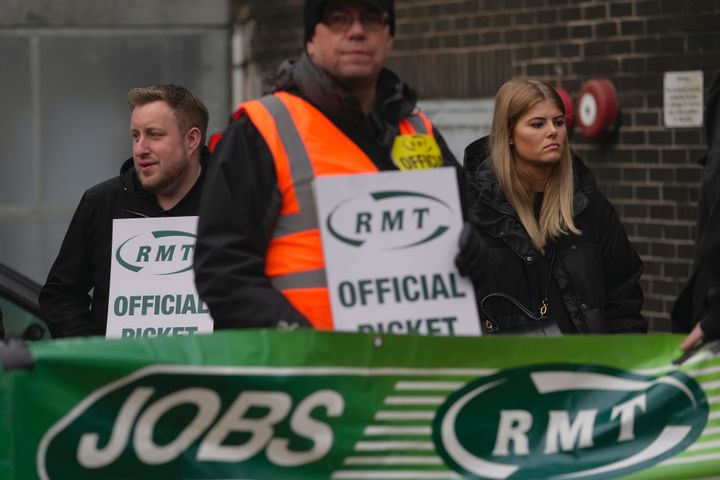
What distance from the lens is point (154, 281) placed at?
6.18 meters

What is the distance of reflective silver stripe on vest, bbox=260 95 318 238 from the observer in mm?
4469

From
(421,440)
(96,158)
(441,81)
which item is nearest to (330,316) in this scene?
(421,440)

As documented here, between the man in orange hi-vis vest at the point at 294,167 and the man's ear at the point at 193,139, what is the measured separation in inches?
67.8

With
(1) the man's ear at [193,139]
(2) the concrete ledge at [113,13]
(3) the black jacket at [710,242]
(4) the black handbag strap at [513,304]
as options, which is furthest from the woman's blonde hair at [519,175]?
(2) the concrete ledge at [113,13]

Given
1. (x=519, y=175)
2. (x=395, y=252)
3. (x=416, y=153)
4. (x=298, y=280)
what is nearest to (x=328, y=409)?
(x=298, y=280)

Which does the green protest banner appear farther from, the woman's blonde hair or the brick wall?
the brick wall

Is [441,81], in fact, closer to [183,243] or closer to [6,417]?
[183,243]

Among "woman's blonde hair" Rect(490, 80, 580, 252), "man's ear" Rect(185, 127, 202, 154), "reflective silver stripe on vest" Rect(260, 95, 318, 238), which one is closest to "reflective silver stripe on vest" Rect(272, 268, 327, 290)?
"reflective silver stripe on vest" Rect(260, 95, 318, 238)

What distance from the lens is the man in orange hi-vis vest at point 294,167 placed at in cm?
438

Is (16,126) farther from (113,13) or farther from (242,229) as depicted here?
(242,229)

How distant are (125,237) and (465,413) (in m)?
2.08

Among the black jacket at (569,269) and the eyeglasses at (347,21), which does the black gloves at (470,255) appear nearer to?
the eyeglasses at (347,21)

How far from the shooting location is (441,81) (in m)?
11.3

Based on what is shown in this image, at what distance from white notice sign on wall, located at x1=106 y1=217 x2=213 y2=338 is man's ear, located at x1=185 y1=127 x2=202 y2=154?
322mm
